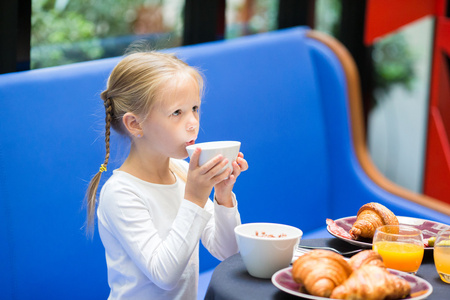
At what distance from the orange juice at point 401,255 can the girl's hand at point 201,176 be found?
0.34 metres

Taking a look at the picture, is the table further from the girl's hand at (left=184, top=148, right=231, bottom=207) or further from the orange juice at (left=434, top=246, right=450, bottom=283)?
the girl's hand at (left=184, top=148, right=231, bottom=207)

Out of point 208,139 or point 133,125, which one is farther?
point 208,139

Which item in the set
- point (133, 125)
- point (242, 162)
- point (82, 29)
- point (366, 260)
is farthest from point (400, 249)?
point (82, 29)

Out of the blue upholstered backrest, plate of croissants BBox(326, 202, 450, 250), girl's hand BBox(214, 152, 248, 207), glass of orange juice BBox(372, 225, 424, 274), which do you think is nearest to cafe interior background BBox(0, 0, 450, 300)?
Answer: the blue upholstered backrest

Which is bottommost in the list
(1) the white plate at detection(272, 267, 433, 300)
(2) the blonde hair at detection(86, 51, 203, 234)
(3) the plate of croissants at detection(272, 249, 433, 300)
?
(1) the white plate at detection(272, 267, 433, 300)

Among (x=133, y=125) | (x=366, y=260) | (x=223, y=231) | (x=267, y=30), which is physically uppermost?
(x=267, y=30)

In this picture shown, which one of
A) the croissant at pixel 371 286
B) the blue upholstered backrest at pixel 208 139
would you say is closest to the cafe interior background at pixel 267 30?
the blue upholstered backrest at pixel 208 139

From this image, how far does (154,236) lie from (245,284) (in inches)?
10.0

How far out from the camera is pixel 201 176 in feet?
4.22

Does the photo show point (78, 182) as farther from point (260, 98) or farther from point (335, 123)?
point (335, 123)

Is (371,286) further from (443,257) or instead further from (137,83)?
(137,83)

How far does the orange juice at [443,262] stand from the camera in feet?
3.93

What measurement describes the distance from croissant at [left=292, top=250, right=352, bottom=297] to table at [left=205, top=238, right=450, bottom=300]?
7 cm

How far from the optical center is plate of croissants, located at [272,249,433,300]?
1.01 metres
